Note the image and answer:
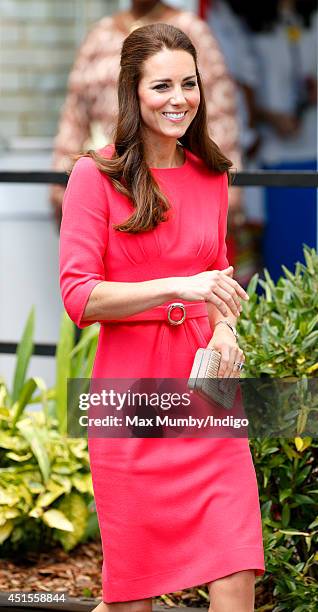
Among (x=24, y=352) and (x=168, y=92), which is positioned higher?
(x=168, y=92)

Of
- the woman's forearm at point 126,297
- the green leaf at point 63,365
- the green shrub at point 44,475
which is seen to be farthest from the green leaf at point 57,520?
the woman's forearm at point 126,297

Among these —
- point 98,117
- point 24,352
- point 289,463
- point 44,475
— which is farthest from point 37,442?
point 98,117

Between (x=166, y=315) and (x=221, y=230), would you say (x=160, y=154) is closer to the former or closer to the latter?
(x=221, y=230)

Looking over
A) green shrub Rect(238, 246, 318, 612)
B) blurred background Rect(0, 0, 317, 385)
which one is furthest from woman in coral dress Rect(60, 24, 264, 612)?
blurred background Rect(0, 0, 317, 385)

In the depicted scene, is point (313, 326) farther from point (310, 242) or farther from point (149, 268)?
point (310, 242)

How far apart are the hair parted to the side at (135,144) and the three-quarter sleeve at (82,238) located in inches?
1.5

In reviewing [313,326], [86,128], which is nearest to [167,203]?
[313,326]

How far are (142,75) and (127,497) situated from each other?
97cm

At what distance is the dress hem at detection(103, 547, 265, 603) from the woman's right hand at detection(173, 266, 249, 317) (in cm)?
55

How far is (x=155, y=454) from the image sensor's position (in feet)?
9.60

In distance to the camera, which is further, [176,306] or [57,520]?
[57,520]

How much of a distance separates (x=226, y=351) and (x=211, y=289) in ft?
0.85

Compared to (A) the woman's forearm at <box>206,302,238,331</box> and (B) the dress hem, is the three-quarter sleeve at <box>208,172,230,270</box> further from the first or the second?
(B) the dress hem

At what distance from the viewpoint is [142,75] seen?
2916 millimetres
